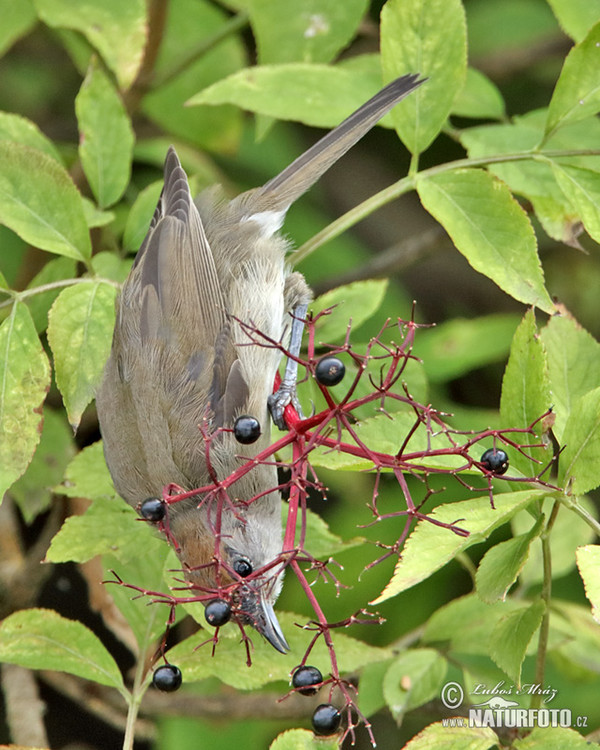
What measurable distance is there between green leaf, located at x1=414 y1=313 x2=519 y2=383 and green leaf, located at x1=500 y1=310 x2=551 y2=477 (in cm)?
161

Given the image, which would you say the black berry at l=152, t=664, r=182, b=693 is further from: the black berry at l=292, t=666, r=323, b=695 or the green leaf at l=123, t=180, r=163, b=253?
the green leaf at l=123, t=180, r=163, b=253

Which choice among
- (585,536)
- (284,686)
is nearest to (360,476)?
(284,686)

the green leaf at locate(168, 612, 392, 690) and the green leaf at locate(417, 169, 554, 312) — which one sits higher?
the green leaf at locate(417, 169, 554, 312)

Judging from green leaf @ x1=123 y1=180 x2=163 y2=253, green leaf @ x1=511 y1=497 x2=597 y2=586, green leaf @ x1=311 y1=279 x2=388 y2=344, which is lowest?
green leaf @ x1=511 y1=497 x2=597 y2=586

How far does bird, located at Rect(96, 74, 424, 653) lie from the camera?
268 cm

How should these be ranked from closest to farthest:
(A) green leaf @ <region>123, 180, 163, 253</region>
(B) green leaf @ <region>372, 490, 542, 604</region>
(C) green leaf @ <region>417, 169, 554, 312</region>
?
(B) green leaf @ <region>372, 490, 542, 604</region>
(C) green leaf @ <region>417, 169, 554, 312</region>
(A) green leaf @ <region>123, 180, 163, 253</region>

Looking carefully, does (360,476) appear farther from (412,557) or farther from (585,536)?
(412,557)

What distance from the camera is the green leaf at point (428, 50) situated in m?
2.35

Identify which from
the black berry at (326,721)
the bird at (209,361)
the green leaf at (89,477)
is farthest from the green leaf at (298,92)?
the black berry at (326,721)

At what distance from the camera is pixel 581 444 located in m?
1.94

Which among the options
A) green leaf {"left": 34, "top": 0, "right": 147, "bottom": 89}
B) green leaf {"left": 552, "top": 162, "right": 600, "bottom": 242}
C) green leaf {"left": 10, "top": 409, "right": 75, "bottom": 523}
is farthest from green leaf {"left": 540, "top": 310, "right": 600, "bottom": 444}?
green leaf {"left": 34, "top": 0, "right": 147, "bottom": 89}

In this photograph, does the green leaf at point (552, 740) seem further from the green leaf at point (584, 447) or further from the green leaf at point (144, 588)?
the green leaf at point (144, 588)

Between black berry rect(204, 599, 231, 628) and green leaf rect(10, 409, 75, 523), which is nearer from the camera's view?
black berry rect(204, 599, 231, 628)

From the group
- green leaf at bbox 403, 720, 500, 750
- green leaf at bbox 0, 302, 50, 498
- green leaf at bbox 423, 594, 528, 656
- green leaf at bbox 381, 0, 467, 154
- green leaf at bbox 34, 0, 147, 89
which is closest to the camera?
green leaf at bbox 403, 720, 500, 750
